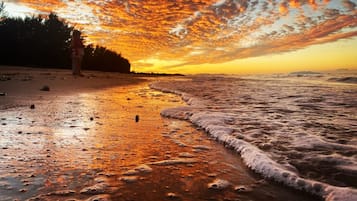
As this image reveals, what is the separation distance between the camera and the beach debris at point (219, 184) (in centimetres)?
238

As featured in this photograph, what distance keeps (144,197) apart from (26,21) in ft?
112

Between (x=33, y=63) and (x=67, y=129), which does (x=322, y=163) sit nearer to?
(x=67, y=129)

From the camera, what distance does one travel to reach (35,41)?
3005 cm

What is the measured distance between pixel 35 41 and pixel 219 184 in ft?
105

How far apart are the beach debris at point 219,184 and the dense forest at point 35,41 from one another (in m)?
30.1

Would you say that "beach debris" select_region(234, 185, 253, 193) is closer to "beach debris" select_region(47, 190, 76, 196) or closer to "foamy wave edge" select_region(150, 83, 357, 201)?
"foamy wave edge" select_region(150, 83, 357, 201)

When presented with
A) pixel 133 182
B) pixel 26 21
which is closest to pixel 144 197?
pixel 133 182

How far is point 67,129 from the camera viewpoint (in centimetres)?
415

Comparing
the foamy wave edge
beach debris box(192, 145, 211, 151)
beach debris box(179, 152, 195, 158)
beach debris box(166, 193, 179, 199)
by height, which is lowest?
beach debris box(166, 193, 179, 199)

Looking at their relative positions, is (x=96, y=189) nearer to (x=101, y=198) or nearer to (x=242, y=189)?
(x=101, y=198)

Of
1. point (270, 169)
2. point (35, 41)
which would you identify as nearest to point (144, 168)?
point (270, 169)

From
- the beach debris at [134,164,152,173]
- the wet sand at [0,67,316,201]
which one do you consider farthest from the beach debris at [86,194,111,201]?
the beach debris at [134,164,152,173]

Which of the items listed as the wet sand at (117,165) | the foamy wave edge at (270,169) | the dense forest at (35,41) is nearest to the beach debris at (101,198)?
the wet sand at (117,165)

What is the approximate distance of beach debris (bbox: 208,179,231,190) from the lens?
2377 mm
